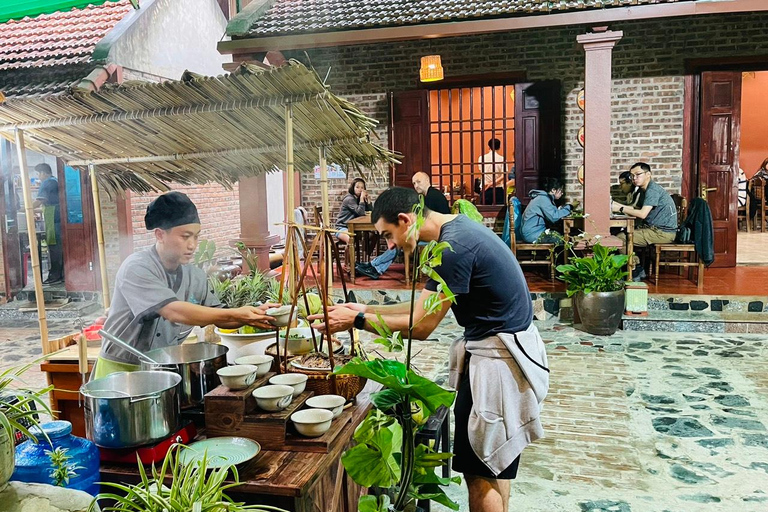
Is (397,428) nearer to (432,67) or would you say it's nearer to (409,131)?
(432,67)

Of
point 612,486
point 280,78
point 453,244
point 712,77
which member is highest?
point 712,77

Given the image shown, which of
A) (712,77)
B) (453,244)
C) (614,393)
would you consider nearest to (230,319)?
(453,244)

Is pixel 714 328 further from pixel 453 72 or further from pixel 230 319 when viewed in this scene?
pixel 230 319

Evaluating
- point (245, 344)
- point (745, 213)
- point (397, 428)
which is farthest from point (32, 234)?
Answer: point (745, 213)

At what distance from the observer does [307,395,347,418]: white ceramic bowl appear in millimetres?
2377

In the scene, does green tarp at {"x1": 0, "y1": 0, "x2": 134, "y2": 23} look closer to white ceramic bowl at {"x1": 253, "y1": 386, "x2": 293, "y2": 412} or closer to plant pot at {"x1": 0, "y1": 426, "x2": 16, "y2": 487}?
white ceramic bowl at {"x1": 253, "y1": 386, "x2": 293, "y2": 412}

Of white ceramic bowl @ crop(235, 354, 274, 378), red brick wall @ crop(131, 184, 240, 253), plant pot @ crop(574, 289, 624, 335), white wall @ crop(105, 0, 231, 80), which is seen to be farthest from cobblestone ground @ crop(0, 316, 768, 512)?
white wall @ crop(105, 0, 231, 80)

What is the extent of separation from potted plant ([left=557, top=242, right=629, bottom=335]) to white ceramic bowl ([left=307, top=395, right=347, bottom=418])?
17.0 ft

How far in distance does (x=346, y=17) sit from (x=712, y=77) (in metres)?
5.25

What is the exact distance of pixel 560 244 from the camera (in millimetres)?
8453

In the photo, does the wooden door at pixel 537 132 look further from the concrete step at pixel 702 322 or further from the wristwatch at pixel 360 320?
the wristwatch at pixel 360 320

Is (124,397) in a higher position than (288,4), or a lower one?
lower

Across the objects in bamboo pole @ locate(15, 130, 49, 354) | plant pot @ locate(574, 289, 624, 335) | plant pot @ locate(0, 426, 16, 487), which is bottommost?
plant pot @ locate(574, 289, 624, 335)

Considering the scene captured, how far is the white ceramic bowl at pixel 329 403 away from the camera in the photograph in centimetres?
238
